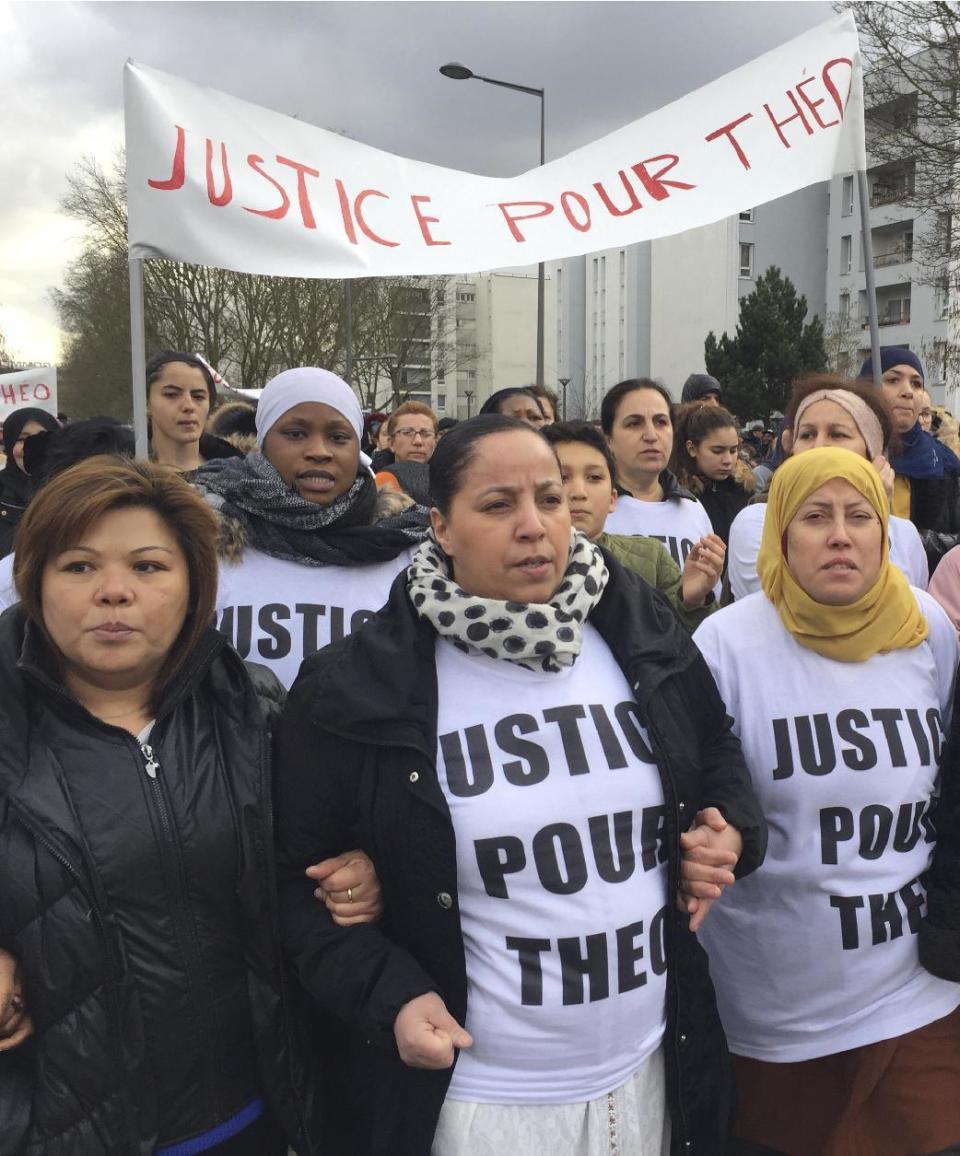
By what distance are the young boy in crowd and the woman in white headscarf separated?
1.82 feet

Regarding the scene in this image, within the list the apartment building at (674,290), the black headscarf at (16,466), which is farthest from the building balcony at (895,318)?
A: the black headscarf at (16,466)

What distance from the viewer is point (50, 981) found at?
1670 mm

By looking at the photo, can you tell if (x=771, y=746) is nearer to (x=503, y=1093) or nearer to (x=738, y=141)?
(x=503, y=1093)

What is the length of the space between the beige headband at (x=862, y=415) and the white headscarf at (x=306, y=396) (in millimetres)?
1356

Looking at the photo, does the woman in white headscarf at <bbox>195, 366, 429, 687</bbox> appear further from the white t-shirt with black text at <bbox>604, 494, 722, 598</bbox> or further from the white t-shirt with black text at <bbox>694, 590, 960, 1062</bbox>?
the white t-shirt with black text at <bbox>604, 494, 722, 598</bbox>

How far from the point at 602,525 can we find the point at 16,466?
396 centimetres

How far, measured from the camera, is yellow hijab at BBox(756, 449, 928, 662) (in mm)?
2156

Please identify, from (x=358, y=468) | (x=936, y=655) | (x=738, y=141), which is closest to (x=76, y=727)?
(x=358, y=468)

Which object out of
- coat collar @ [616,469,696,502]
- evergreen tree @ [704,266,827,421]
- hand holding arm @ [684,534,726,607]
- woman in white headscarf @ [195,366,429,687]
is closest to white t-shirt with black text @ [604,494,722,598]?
coat collar @ [616,469,696,502]

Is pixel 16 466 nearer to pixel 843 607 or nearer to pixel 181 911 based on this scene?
pixel 181 911

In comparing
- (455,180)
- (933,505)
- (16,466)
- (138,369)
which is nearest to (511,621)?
(138,369)

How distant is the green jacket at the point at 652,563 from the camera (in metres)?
3.18

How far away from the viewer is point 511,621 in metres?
1.82

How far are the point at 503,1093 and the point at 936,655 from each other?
1326mm
